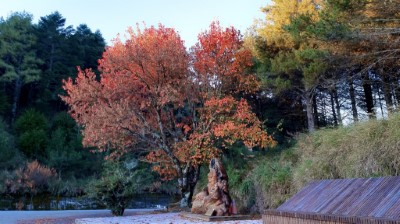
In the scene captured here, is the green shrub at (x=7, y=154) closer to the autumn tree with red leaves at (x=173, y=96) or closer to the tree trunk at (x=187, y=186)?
the autumn tree with red leaves at (x=173, y=96)

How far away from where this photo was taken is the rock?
1012 centimetres

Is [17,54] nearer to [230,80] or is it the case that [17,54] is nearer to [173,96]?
[173,96]

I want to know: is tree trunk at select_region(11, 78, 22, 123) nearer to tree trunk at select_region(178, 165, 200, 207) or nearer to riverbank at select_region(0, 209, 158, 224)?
riverbank at select_region(0, 209, 158, 224)

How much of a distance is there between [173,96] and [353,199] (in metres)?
8.89

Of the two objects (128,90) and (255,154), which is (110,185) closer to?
(128,90)

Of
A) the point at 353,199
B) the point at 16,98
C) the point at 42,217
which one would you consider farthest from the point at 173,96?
the point at 16,98

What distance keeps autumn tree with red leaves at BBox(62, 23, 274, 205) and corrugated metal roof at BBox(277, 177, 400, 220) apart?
6.91 metres

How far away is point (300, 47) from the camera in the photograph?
13883mm

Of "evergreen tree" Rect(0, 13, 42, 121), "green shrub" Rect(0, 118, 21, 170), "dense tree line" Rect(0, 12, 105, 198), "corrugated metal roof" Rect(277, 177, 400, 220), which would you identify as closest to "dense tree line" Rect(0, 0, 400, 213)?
"corrugated metal roof" Rect(277, 177, 400, 220)

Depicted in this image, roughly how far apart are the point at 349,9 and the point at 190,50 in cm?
550

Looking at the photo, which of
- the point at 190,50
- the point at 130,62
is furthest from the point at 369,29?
the point at 130,62

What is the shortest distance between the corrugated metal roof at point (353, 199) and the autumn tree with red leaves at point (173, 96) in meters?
6.91

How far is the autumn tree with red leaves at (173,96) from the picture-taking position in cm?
1312

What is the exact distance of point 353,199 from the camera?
469cm
